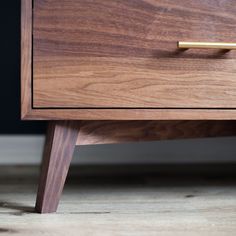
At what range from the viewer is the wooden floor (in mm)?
804

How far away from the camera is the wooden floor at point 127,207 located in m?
0.80

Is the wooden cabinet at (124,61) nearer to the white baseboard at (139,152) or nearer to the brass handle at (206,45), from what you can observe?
the brass handle at (206,45)

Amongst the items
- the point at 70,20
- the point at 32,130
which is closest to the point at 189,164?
the point at 32,130

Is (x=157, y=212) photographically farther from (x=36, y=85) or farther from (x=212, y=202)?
(x=36, y=85)

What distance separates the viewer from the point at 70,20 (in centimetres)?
83

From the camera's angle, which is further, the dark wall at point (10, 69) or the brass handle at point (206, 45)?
the dark wall at point (10, 69)

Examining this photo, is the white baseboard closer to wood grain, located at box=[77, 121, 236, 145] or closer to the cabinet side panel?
wood grain, located at box=[77, 121, 236, 145]

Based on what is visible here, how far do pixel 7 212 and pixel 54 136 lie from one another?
18 centimetres

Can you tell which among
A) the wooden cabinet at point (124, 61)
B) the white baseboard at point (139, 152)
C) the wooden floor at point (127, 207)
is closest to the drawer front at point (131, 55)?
the wooden cabinet at point (124, 61)

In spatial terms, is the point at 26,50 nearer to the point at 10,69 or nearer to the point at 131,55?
the point at 131,55

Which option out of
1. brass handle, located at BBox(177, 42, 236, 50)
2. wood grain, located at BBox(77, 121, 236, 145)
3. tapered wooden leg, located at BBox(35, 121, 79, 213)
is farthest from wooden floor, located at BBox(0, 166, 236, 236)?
brass handle, located at BBox(177, 42, 236, 50)

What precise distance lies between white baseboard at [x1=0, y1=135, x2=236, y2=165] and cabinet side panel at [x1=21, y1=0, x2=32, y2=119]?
1.97ft

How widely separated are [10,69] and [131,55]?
64 cm

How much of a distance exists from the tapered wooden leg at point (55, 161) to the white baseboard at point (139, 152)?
53cm
